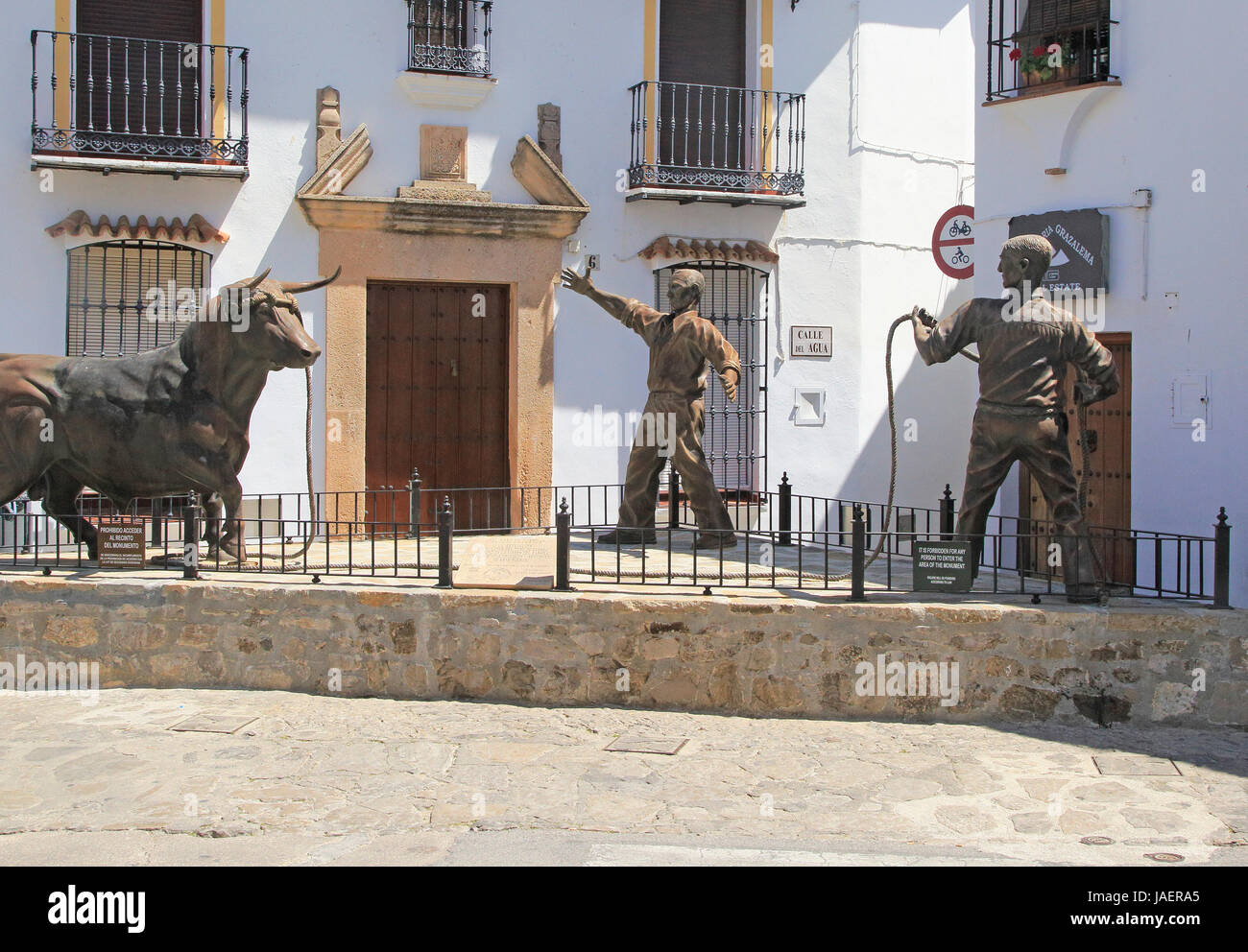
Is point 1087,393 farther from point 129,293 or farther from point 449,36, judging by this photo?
point 129,293

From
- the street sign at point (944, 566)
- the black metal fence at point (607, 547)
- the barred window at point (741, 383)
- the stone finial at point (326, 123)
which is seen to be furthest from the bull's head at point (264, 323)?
the barred window at point (741, 383)

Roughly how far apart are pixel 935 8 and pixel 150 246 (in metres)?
7.35

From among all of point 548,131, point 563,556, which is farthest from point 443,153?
point 563,556

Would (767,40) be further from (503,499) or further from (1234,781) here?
(1234,781)

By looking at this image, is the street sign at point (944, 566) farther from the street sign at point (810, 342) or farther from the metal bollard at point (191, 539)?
the street sign at point (810, 342)

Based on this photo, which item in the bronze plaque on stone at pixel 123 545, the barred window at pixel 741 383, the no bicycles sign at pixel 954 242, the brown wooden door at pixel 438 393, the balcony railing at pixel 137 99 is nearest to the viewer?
the bronze plaque on stone at pixel 123 545

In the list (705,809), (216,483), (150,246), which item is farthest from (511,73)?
(705,809)

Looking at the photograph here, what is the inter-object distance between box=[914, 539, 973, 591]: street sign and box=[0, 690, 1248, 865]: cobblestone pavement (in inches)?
31.5

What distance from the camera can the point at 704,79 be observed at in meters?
12.3

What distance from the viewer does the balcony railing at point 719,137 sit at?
11.8 metres

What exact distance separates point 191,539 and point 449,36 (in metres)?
5.57

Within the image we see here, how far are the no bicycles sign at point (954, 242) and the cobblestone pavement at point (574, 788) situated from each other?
6175mm

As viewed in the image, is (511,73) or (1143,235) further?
(511,73)

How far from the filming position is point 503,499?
11844mm
